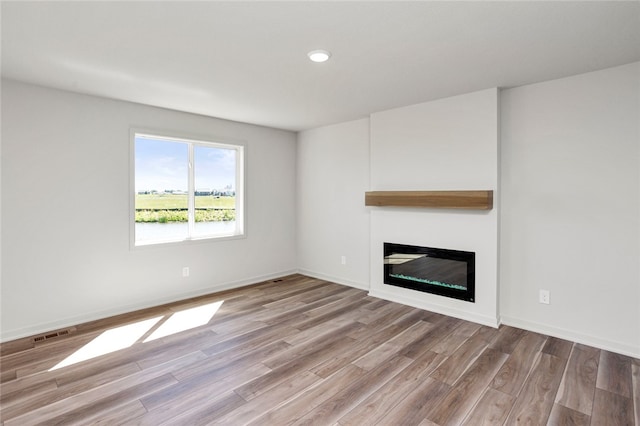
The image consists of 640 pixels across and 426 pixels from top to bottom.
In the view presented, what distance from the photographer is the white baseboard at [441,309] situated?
135 inches

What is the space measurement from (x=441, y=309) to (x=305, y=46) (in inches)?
122

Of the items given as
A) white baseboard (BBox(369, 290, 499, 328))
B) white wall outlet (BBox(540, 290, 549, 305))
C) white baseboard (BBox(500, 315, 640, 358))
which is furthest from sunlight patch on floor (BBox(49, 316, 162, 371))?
white wall outlet (BBox(540, 290, 549, 305))

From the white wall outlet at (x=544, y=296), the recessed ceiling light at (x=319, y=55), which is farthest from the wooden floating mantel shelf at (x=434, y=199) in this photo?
the recessed ceiling light at (x=319, y=55)

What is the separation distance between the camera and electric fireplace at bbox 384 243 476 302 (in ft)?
11.8

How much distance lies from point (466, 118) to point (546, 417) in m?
2.75

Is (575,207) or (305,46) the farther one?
(575,207)

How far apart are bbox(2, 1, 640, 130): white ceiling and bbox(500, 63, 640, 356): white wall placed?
0.28 m

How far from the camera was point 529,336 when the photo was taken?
316 centimetres

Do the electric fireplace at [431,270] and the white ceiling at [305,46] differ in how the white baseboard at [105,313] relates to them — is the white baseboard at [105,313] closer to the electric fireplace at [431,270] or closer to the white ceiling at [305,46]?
the electric fireplace at [431,270]

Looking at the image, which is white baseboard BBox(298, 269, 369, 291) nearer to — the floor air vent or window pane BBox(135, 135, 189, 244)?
window pane BBox(135, 135, 189, 244)

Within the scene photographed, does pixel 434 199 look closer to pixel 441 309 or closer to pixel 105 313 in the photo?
pixel 441 309

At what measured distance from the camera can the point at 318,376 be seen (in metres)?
2.49

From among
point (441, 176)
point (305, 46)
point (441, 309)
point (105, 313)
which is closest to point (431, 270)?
point (441, 309)

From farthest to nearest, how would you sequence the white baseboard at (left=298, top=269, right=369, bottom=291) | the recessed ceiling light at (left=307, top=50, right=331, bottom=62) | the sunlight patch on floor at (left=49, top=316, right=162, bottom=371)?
the white baseboard at (left=298, top=269, right=369, bottom=291) → the sunlight patch on floor at (left=49, top=316, right=162, bottom=371) → the recessed ceiling light at (left=307, top=50, right=331, bottom=62)
